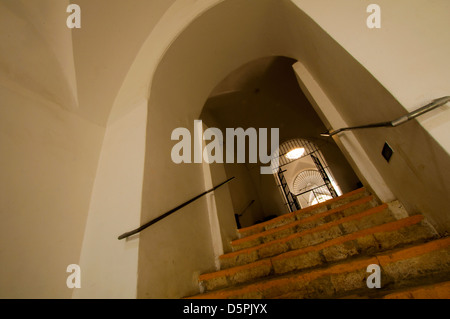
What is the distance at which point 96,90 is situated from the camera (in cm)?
228

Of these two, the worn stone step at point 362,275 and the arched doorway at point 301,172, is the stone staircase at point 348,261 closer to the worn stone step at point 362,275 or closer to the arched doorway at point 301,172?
the worn stone step at point 362,275

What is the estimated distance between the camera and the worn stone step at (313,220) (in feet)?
6.67

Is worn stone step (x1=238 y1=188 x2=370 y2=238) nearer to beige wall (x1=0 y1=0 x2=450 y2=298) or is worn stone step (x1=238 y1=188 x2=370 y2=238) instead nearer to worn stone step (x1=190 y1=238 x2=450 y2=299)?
beige wall (x1=0 y1=0 x2=450 y2=298)

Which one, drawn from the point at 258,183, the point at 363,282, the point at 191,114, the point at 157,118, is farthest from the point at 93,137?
the point at 258,183

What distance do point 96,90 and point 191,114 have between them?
134 cm

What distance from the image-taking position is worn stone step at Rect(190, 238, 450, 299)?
1.08 m

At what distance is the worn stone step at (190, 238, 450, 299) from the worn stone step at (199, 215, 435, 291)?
27 cm

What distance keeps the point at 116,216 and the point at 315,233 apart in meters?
1.96

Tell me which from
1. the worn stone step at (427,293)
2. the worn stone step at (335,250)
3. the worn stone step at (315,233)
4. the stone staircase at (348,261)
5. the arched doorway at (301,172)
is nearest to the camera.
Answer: the worn stone step at (427,293)

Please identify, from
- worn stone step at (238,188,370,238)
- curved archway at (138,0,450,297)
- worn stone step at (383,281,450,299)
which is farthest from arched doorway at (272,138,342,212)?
worn stone step at (383,281,450,299)

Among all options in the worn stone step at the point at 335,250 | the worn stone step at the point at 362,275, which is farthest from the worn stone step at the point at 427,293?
the worn stone step at the point at 335,250

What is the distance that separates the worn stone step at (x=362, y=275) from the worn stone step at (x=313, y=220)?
34.5 inches

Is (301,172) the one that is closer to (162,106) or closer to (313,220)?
(313,220)

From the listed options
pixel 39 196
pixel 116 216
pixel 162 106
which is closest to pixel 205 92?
pixel 162 106
